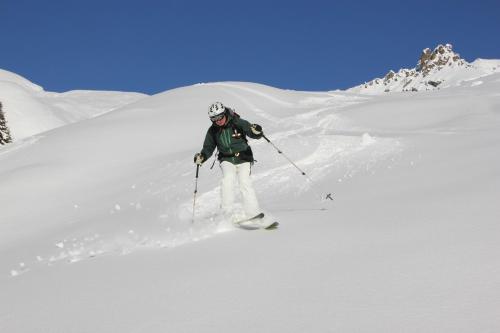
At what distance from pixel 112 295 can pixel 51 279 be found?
51.7 inches

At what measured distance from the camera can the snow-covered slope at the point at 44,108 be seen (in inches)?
2312

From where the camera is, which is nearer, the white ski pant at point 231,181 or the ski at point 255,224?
the ski at point 255,224

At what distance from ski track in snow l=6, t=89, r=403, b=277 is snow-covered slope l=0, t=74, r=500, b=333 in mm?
55

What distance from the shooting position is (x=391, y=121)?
48.9 feet

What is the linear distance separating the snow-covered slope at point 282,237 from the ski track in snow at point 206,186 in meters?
0.05

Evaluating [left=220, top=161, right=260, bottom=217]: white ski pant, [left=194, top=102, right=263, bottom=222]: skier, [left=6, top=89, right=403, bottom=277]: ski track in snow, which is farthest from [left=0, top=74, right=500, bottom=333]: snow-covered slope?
[left=194, top=102, right=263, bottom=222]: skier

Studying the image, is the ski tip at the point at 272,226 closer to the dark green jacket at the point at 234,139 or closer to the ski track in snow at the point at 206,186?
the ski track in snow at the point at 206,186

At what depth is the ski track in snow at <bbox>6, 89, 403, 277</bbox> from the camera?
6.59 m

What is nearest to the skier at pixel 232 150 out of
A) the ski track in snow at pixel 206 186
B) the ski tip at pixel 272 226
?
the ski track in snow at pixel 206 186

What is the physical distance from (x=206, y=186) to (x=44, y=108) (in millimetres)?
60959

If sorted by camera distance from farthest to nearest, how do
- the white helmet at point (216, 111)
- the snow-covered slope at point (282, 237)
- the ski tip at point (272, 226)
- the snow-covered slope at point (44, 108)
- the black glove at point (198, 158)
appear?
the snow-covered slope at point (44, 108)
the black glove at point (198, 158)
the white helmet at point (216, 111)
the ski tip at point (272, 226)
the snow-covered slope at point (282, 237)

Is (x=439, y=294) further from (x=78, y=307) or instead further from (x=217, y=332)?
(x=78, y=307)

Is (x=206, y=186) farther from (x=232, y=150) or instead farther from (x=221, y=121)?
(x=221, y=121)

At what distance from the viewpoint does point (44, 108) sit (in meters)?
65.2
